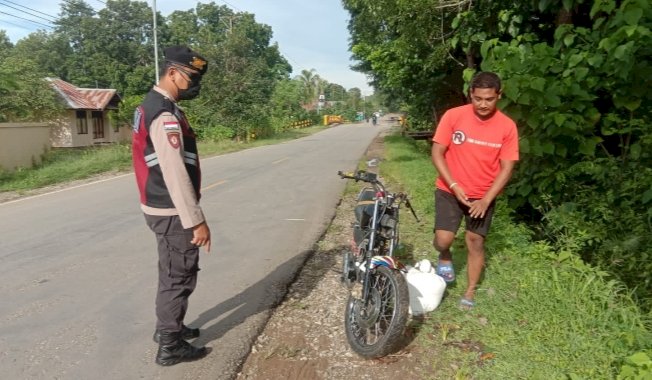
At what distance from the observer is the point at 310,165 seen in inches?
591

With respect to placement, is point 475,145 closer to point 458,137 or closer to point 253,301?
point 458,137

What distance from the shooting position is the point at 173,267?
2971 millimetres

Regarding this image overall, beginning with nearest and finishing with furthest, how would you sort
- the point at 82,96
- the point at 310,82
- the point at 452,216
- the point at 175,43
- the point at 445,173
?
the point at 445,173
the point at 452,216
the point at 82,96
the point at 175,43
the point at 310,82

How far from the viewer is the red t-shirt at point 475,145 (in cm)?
339

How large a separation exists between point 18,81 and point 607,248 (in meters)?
27.7

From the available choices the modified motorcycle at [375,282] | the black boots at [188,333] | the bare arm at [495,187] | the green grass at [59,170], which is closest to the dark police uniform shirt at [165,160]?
the black boots at [188,333]

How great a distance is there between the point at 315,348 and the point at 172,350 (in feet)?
3.12

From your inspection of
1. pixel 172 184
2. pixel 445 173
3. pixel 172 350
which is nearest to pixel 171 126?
pixel 172 184

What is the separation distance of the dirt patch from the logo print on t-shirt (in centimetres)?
138

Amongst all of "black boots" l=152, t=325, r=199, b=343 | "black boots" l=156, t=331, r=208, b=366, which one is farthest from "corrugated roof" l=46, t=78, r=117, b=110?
"black boots" l=156, t=331, r=208, b=366

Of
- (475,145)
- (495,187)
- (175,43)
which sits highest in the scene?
(175,43)

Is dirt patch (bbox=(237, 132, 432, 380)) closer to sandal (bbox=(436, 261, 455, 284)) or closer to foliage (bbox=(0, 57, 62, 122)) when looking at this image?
sandal (bbox=(436, 261, 455, 284))

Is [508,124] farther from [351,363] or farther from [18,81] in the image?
[18,81]

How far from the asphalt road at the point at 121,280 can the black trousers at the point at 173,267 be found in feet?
1.26
